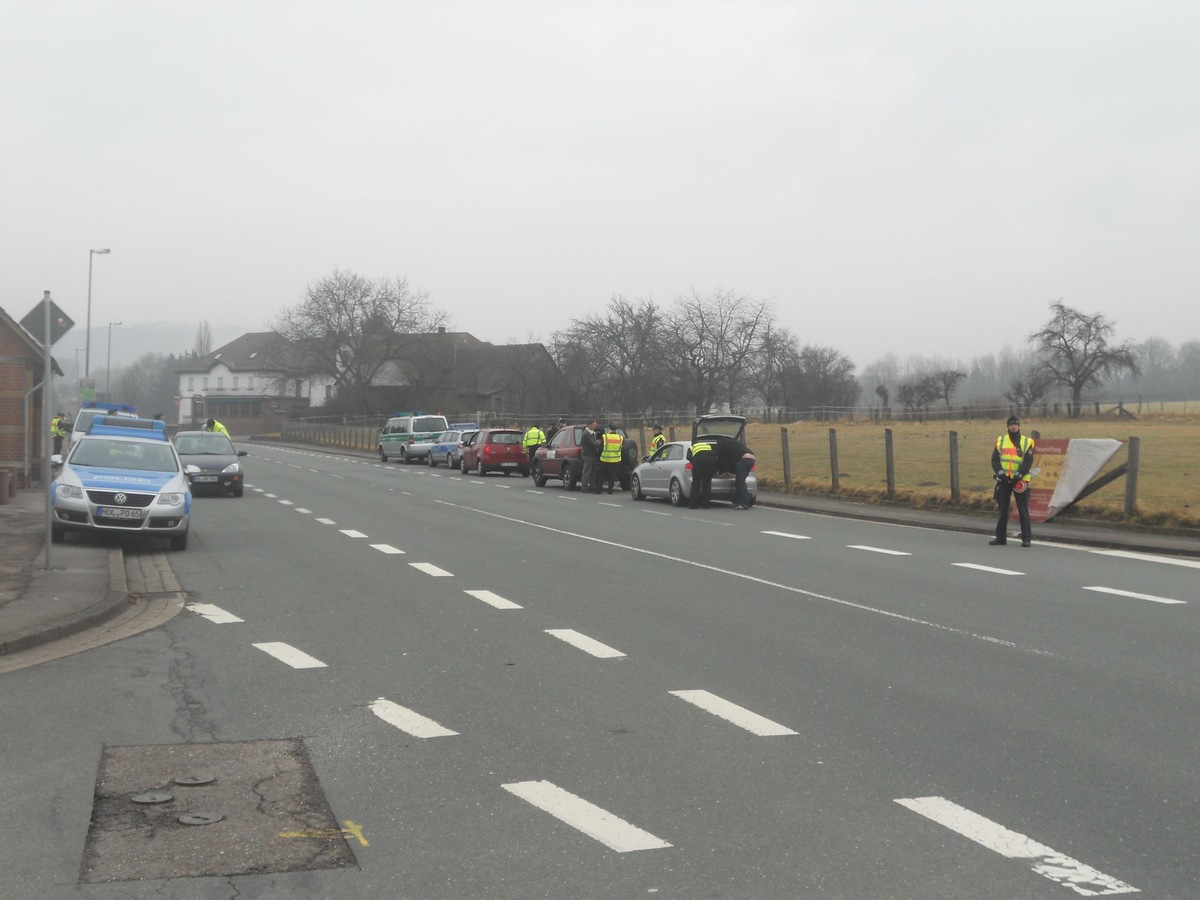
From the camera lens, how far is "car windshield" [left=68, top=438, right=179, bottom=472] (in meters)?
16.9

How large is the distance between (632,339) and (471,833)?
228 ft

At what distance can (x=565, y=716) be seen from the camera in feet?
22.3

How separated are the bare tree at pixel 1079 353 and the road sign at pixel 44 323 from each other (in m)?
84.5

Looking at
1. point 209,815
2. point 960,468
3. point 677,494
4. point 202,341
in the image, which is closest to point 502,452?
point 677,494

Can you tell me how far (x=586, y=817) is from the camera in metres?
5.03

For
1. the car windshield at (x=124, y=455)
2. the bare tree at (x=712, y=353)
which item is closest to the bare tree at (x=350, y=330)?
the bare tree at (x=712, y=353)

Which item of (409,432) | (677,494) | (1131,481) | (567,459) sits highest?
(409,432)

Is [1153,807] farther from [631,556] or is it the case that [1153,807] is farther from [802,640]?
[631,556]

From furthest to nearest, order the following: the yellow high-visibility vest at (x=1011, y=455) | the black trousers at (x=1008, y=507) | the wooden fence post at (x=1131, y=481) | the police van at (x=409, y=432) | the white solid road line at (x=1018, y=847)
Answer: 1. the police van at (x=409, y=432)
2. the wooden fence post at (x=1131, y=481)
3. the yellow high-visibility vest at (x=1011, y=455)
4. the black trousers at (x=1008, y=507)
5. the white solid road line at (x=1018, y=847)

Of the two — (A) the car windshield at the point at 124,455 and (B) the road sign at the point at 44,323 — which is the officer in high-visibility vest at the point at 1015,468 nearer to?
(A) the car windshield at the point at 124,455

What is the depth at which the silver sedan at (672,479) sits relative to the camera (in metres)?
25.3

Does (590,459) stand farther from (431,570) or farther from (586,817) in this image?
(586,817)

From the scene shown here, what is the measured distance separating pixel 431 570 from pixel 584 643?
4.91m

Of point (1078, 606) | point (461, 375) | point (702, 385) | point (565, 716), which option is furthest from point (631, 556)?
point (461, 375)
